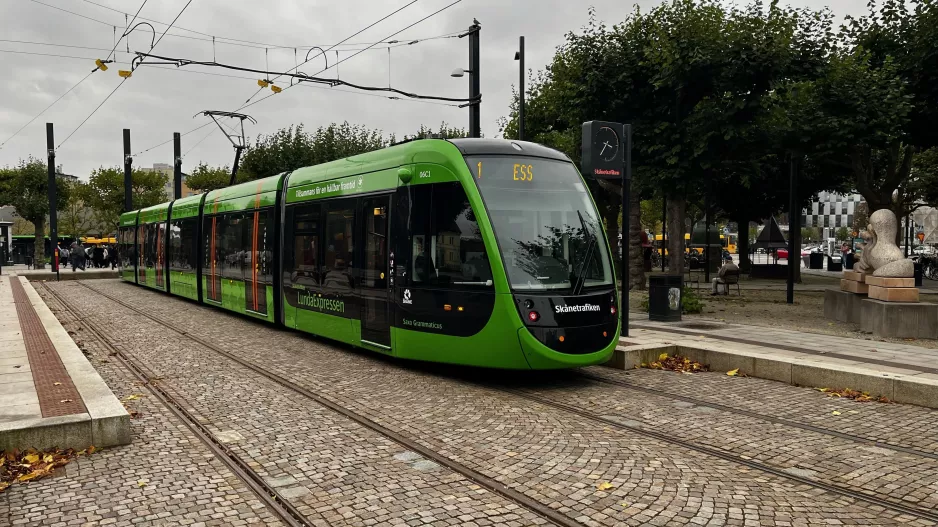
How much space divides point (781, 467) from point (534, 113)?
85.6 feet

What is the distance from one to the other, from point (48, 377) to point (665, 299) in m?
10.5

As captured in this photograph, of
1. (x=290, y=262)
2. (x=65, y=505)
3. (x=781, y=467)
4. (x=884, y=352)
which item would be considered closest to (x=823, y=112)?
(x=884, y=352)

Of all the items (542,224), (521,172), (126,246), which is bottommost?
(126,246)

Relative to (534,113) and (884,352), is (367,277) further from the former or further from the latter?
(534,113)

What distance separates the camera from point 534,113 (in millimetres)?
30531

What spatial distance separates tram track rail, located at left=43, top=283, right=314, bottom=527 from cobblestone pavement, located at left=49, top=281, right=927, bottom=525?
0.84 feet

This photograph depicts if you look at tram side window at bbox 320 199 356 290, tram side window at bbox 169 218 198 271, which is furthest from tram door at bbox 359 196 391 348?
tram side window at bbox 169 218 198 271

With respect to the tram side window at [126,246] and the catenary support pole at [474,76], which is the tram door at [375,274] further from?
the tram side window at [126,246]

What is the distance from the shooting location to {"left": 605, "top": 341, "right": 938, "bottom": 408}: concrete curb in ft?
25.7

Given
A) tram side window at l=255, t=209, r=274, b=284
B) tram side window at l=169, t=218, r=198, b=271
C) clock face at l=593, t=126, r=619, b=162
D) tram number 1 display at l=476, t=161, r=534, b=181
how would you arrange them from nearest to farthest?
tram number 1 display at l=476, t=161, r=534, b=181, clock face at l=593, t=126, r=619, b=162, tram side window at l=255, t=209, r=274, b=284, tram side window at l=169, t=218, r=198, b=271

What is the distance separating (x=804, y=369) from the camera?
880 centimetres

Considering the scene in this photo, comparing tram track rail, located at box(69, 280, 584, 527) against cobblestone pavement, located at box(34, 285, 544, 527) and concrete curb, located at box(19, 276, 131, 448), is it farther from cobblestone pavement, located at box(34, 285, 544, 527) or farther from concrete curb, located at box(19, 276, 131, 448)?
concrete curb, located at box(19, 276, 131, 448)

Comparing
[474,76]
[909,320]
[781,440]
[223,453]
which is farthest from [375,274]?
[909,320]

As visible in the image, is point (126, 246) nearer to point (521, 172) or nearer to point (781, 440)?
point (521, 172)
